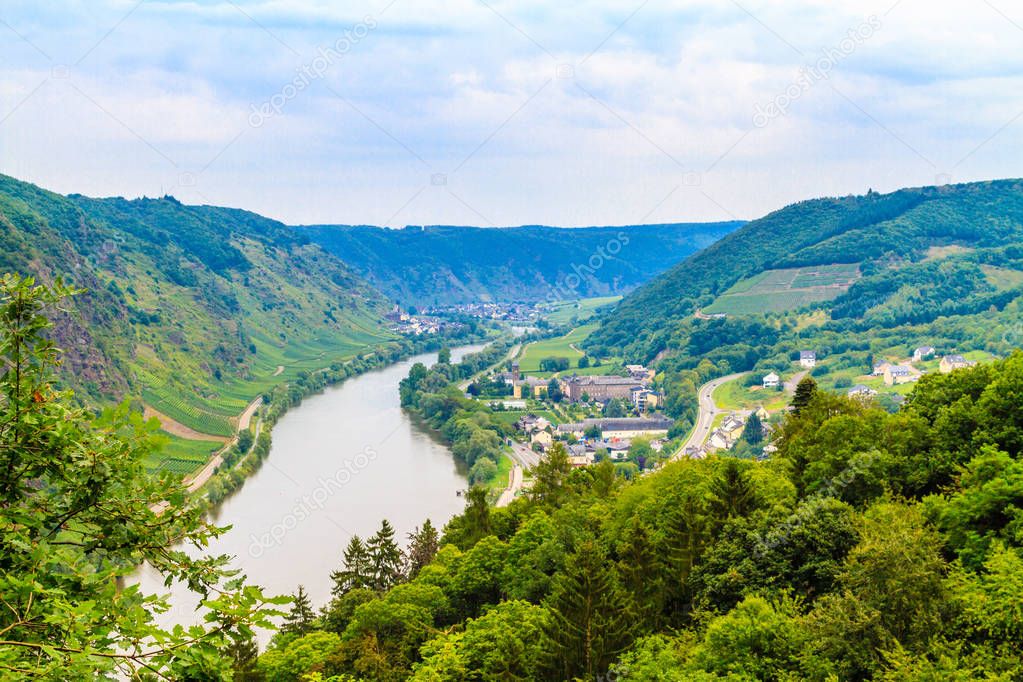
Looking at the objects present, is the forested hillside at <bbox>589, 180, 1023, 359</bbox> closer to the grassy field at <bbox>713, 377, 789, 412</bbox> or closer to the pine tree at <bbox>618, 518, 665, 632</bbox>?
the grassy field at <bbox>713, 377, 789, 412</bbox>

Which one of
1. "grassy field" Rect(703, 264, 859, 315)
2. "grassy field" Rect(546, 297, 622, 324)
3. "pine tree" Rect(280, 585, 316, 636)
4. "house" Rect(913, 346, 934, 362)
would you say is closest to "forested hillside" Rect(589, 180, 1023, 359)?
"grassy field" Rect(703, 264, 859, 315)

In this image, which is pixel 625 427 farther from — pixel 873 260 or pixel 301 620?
pixel 873 260

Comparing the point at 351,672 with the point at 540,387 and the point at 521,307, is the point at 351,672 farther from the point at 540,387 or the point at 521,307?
the point at 521,307

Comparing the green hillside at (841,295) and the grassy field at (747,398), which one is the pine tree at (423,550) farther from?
the grassy field at (747,398)

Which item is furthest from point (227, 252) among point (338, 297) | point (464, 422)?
point (464, 422)

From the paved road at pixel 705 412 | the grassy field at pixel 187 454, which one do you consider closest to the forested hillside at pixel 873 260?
the paved road at pixel 705 412

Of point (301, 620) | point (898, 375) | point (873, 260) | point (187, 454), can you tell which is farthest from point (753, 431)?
point (873, 260)
